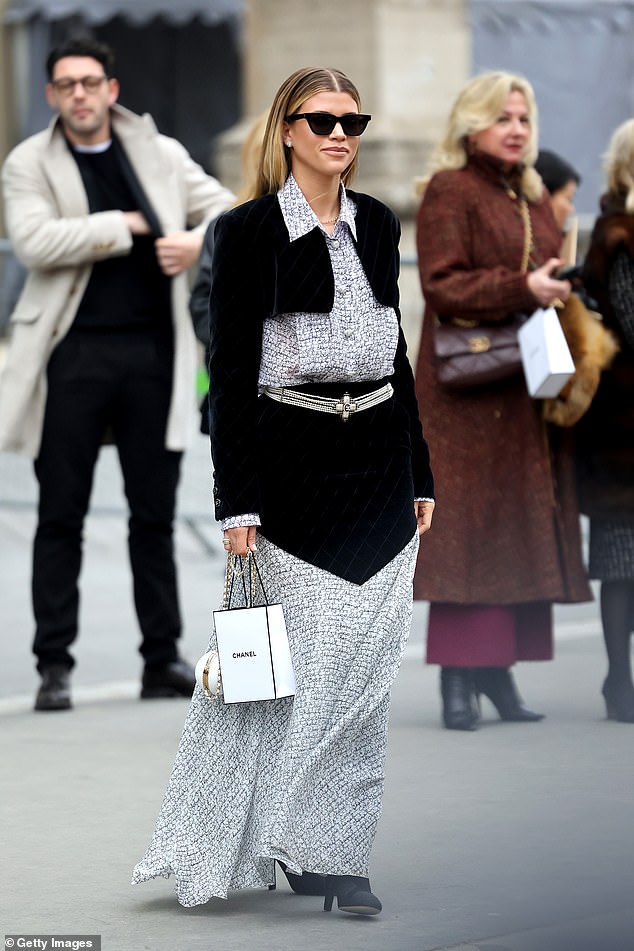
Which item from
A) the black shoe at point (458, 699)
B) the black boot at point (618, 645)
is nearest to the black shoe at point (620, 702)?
the black boot at point (618, 645)

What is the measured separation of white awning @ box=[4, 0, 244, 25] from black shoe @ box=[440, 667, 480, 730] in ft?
28.0

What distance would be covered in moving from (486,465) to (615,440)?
0.47 metres

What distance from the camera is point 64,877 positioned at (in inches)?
210

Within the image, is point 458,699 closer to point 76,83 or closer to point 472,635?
point 472,635

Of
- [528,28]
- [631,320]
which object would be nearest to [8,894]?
[631,320]

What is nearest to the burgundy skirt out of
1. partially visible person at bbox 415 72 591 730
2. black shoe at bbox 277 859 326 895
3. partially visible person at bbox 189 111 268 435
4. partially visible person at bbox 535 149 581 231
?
partially visible person at bbox 415 72 591 730

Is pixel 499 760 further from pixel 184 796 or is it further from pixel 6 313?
pixel 6 313

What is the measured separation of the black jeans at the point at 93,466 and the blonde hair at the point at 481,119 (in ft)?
3.87

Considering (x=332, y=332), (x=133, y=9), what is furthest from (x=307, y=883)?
(x=133, y=9)

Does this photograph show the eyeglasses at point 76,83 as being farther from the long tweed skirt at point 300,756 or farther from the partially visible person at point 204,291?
the long tweed skirt at point 300,756

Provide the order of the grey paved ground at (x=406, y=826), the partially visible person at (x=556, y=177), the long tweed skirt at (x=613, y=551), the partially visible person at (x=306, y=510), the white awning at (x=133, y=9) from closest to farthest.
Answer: the grey paved ground at (x=406, y=826) < the partially visible person at (x=306, y=510) < the long tweed skirt at (x=613, y=551) < the partially visible person at (x=556, y=177) < the white awning at (x=133, y=9)

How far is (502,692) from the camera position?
7324mm

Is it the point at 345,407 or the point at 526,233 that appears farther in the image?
the point at 526,233

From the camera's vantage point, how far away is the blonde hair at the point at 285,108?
4.98m
